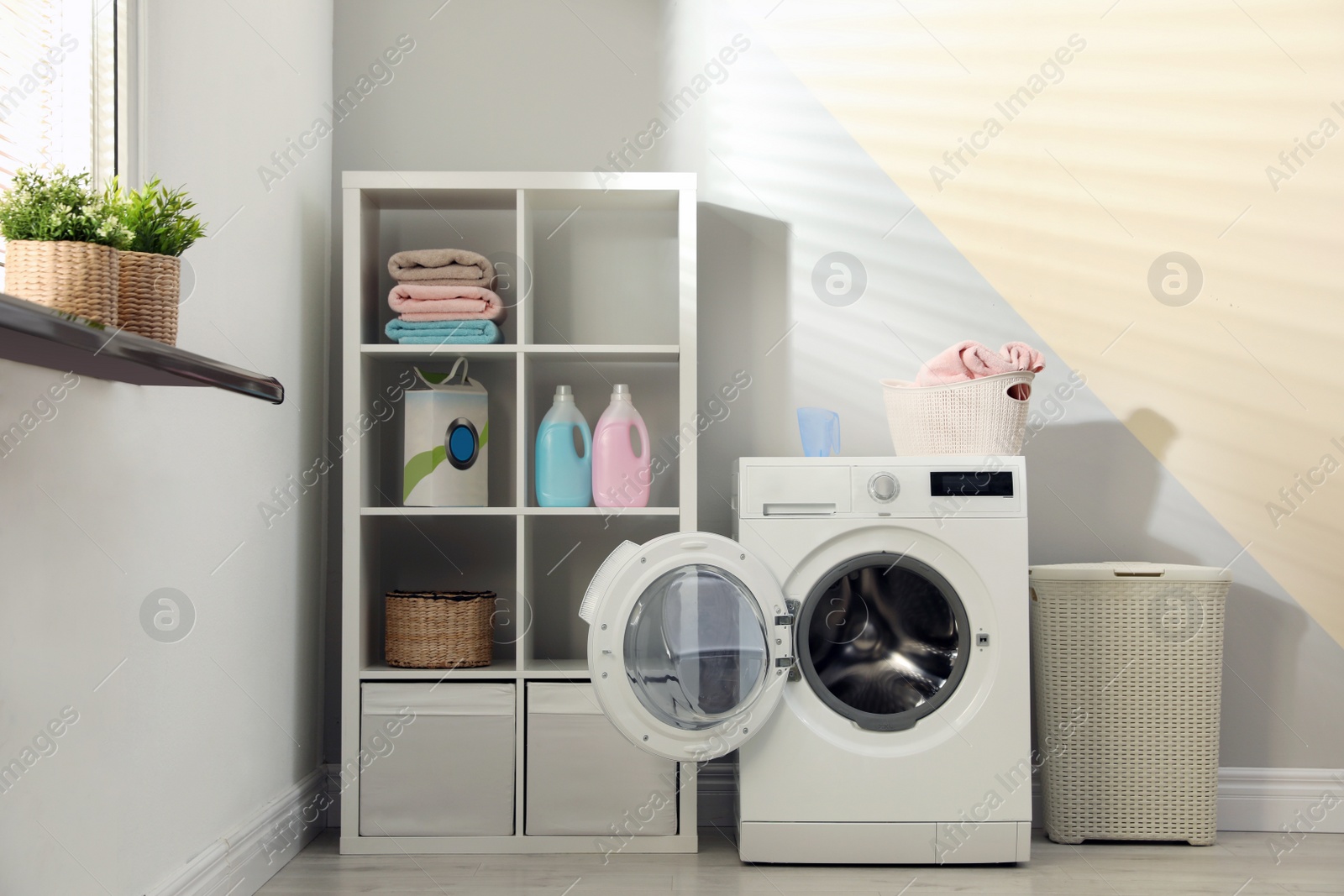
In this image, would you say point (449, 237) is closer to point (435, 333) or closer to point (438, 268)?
point (438, 268)

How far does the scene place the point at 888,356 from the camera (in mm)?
2555

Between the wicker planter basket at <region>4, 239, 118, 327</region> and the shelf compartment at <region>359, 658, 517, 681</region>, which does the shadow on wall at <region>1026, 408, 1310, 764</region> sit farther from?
the wicker planter basket at <region>4, 239, 118, 327</region>

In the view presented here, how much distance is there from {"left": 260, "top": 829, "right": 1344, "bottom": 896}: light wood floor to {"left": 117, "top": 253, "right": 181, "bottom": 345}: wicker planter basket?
1.23 m

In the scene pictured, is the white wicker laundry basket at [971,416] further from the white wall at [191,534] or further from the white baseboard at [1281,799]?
the white wall at [191,534]

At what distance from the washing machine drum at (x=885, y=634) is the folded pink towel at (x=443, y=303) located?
1.01 meters

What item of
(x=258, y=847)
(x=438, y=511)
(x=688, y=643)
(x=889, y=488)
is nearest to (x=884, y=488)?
(x=889, y=488)

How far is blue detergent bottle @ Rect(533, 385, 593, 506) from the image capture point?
2.25 m

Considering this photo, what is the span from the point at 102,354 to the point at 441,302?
120 cm

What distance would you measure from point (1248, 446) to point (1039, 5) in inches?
51.9

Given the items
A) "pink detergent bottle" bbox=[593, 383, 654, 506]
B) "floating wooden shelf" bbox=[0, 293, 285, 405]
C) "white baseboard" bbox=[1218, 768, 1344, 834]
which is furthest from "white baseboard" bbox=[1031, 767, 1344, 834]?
"floating wooden shelf" bbox=[0, 293, 285, 405]

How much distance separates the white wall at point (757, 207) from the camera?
2521mm

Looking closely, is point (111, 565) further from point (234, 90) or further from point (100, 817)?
point (234, 90)

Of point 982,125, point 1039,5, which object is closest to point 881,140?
point 982,125

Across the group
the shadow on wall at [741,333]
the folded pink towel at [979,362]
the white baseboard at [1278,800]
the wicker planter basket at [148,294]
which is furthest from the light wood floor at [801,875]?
the wicker planter basket at [148,294]
